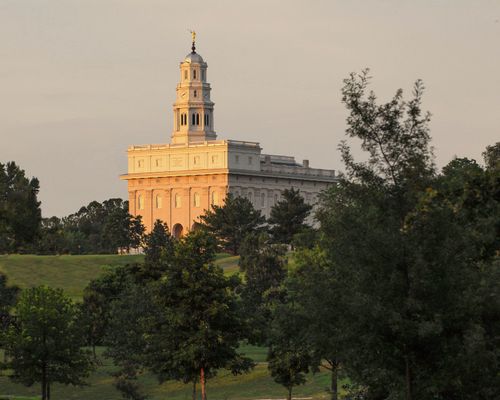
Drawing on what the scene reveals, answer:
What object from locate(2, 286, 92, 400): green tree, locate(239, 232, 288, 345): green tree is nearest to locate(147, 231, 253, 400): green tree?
locate(2, 286, 92, 400): green tree

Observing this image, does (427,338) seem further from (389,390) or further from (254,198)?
(254,198)

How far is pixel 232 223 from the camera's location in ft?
516

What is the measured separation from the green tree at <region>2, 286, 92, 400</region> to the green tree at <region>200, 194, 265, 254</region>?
293 ft

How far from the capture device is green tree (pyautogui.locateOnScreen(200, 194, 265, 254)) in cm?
15650

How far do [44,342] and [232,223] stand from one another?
306 ft

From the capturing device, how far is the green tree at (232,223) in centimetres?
15650

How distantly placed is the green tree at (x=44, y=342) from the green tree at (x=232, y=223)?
89.4 metres

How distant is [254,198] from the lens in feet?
647

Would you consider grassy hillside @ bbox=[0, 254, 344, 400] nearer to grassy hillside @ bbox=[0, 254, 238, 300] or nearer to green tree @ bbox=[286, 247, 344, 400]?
green tree @ bbox=[286, 247, 344, 400]

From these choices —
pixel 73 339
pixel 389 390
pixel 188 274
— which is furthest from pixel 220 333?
pixel 389 390

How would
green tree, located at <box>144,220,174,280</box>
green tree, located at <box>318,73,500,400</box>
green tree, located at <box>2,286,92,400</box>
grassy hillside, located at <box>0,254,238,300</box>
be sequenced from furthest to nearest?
grassy hillside, located at <box>0,254,238,300</box>, green tree, located at <box>2,286,92,400</box>, green tree, located at <box>144,220,174,280</box>, green tree, located at <box>318,73,500,400</box>

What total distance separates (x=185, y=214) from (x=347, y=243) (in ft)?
535

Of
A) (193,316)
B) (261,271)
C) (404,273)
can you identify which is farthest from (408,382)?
(261,271)

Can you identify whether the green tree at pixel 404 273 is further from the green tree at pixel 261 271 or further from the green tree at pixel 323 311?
the green tree at pixel 261 271
